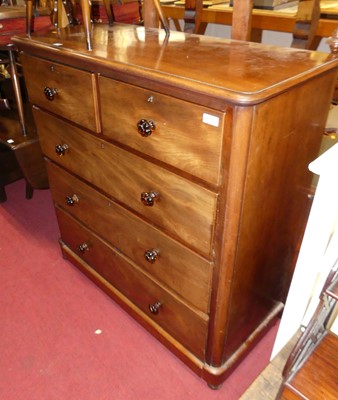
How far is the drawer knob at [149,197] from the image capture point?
1099 mm

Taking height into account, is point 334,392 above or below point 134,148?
below

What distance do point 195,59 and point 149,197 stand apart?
42 centimetres

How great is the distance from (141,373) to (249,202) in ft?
2.84

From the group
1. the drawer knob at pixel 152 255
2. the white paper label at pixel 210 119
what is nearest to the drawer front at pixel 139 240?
the drawer knob at pixel 152 255

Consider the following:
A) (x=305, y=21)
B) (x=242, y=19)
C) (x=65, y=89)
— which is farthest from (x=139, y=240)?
(x=305, y=21)

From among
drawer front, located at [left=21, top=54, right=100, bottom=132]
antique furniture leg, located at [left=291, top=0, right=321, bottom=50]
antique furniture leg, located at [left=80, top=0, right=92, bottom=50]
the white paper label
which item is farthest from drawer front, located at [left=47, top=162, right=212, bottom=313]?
antique furniture leg, located at [left=291, top=0, right=321, bottom=50]

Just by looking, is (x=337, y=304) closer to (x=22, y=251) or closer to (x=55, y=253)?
(x=55, y=253)

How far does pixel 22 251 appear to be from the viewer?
2.02m

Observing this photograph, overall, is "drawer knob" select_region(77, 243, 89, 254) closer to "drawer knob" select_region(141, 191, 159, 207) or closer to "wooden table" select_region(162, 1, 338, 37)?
"drawer knob" select_region(141, 191, 159, 207)

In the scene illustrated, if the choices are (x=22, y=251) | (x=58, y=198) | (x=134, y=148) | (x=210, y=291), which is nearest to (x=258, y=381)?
(x=210, y=291)

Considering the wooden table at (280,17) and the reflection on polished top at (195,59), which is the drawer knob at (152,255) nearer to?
the reflection on polished top at (195,59)

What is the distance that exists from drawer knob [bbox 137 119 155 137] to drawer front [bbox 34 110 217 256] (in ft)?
0.35

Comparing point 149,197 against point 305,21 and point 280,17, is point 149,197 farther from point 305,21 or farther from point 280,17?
point 280,17

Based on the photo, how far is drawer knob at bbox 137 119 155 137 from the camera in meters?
0.97
